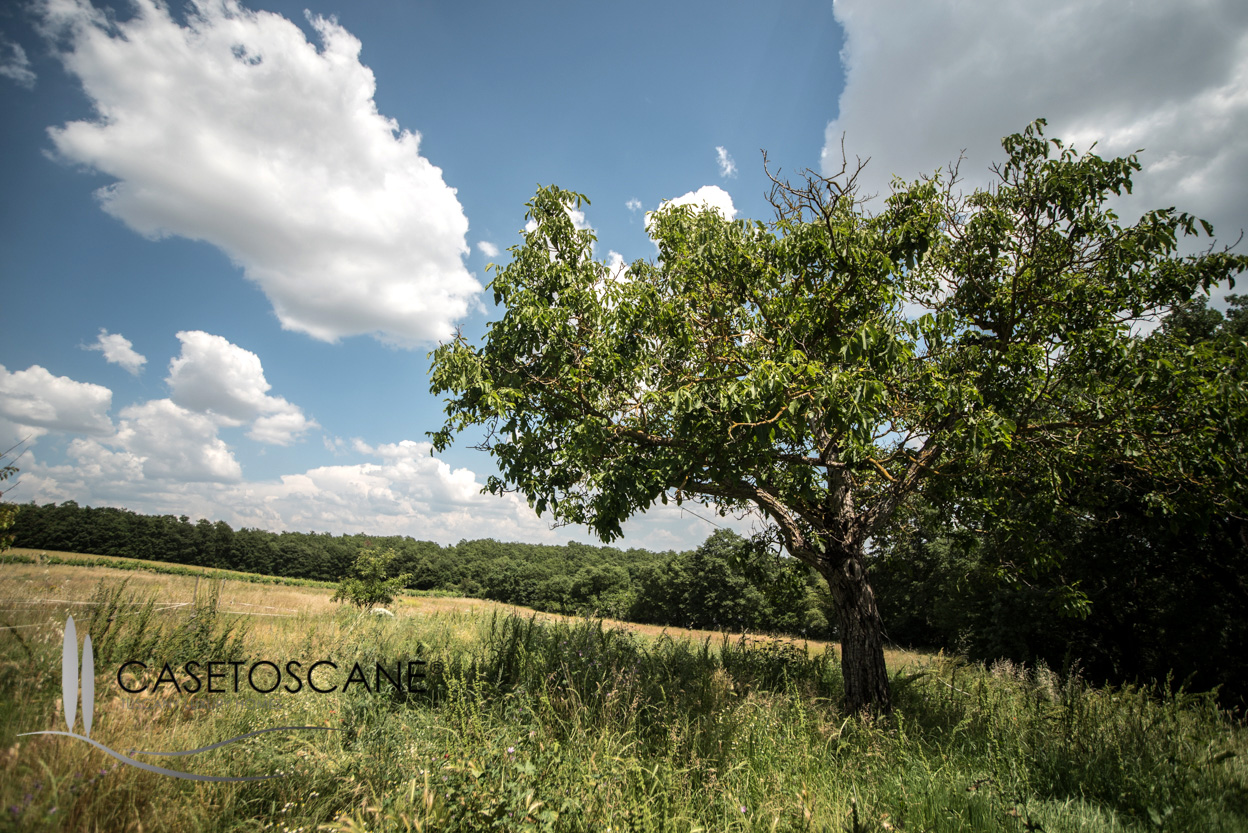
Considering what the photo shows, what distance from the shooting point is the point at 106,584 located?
14.5 ft

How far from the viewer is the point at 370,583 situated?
15156mm

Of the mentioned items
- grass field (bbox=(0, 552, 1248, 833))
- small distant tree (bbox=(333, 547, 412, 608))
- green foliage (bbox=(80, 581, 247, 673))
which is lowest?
small distant tree (bbox=(333, 547, 412, 608))

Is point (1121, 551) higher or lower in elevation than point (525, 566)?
higher

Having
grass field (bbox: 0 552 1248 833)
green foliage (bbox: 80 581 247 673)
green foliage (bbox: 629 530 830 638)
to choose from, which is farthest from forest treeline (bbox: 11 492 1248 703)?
grass field (bbox: 0 552 1248 833)

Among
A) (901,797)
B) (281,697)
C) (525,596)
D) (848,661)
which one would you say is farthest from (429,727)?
(525,596)

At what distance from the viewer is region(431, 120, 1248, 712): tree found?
18.1 ft

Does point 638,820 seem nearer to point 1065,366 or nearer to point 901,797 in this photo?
point 901,797

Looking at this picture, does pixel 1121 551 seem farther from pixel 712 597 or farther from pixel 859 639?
pixel 712 597

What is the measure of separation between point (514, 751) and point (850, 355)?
4.72m

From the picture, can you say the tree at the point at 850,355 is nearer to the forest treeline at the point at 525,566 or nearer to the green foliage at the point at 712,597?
Result: the forest treeline at the point at 525,566

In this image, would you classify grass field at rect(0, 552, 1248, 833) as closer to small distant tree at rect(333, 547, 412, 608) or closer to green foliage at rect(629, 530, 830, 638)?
small distant tree at rect(333, 547, 412, 608)

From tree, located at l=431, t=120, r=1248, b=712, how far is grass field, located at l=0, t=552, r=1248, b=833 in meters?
2.04

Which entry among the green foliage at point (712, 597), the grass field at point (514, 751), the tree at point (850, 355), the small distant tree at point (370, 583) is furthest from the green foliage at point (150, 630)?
the green foliage at point (712, 597)

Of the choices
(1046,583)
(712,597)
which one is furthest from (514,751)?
(712,597)
